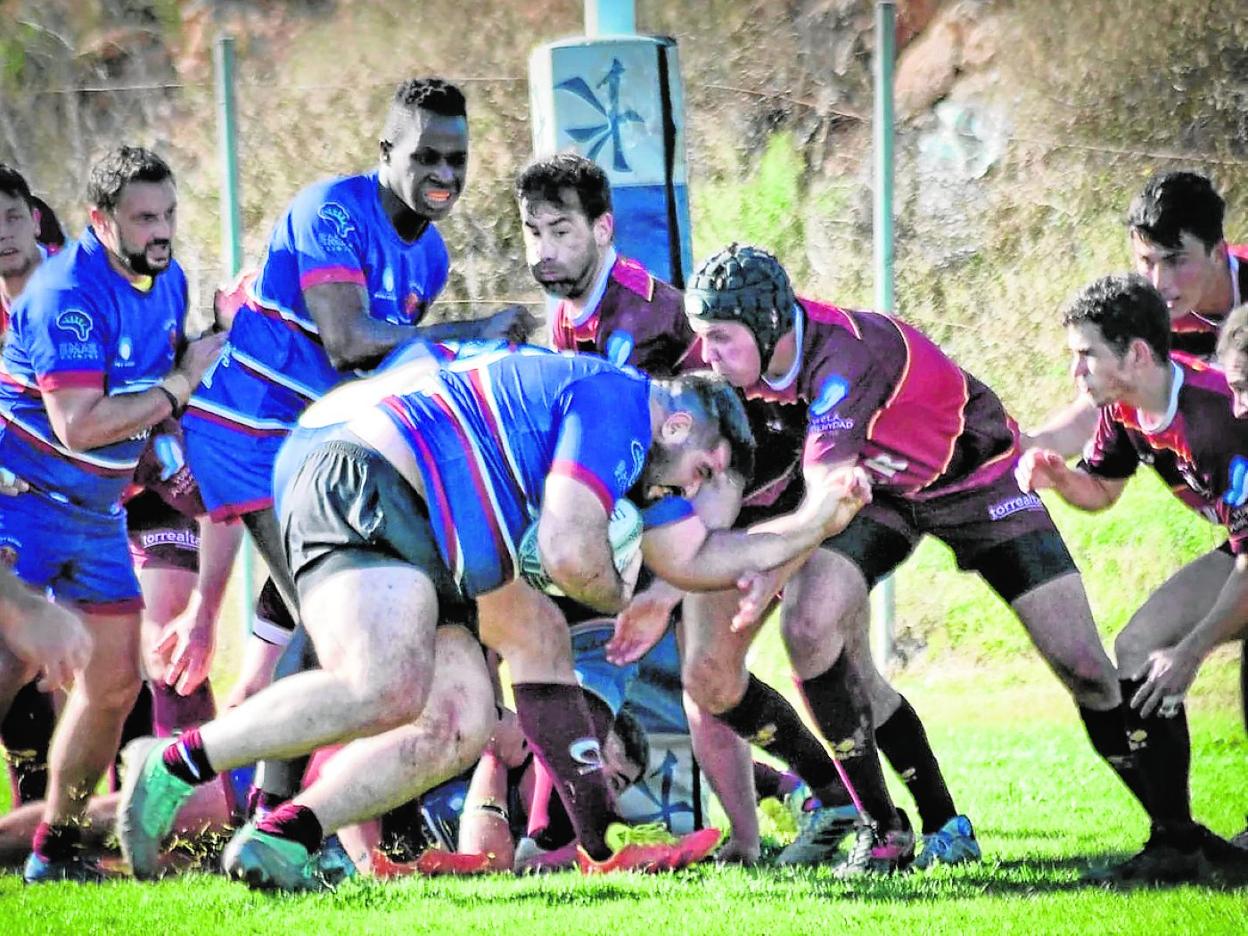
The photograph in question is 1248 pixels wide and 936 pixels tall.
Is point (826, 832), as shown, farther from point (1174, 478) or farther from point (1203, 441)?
point (1203, 441)

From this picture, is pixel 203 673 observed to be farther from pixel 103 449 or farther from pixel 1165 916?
pixel 1165 916

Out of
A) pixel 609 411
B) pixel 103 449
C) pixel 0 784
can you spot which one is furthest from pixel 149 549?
pixel 609 411

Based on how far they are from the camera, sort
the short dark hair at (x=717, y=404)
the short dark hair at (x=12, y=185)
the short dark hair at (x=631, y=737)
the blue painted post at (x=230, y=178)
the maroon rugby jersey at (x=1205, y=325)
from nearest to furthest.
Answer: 1. the short dark hair at (x=717, y=404)
2. the short dark hair at (x=631, y=737)
3. the maroon rugby jersey at (x=1205, y=325)
4. the short dark hair at (x=12, y=185)
5. the blue painted post at (x=230, y=178)

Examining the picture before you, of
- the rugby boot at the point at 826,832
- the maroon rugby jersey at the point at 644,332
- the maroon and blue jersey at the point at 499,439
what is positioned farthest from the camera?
the maroon rugby jersey at the point at 644,332

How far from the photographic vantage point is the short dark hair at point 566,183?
21.1 feet

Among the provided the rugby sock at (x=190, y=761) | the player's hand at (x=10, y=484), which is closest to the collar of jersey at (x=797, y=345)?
the rugby sock at (x=190, y=761)

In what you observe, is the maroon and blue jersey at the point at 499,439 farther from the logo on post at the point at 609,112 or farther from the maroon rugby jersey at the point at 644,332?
the logo on post at the point at 609,112

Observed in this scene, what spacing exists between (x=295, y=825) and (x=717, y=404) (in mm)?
1533

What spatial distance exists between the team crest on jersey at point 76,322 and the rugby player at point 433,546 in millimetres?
1282

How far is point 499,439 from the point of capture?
5.27m

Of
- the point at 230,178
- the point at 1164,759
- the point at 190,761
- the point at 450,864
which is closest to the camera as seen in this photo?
the point at 190,761

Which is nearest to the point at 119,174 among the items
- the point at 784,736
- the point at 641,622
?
the point at 641,622

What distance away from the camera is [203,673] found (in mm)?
6730

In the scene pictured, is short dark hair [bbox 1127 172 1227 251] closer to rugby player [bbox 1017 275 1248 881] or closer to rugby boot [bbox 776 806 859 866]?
rugby player [bbox 1017 275 1248 881]
